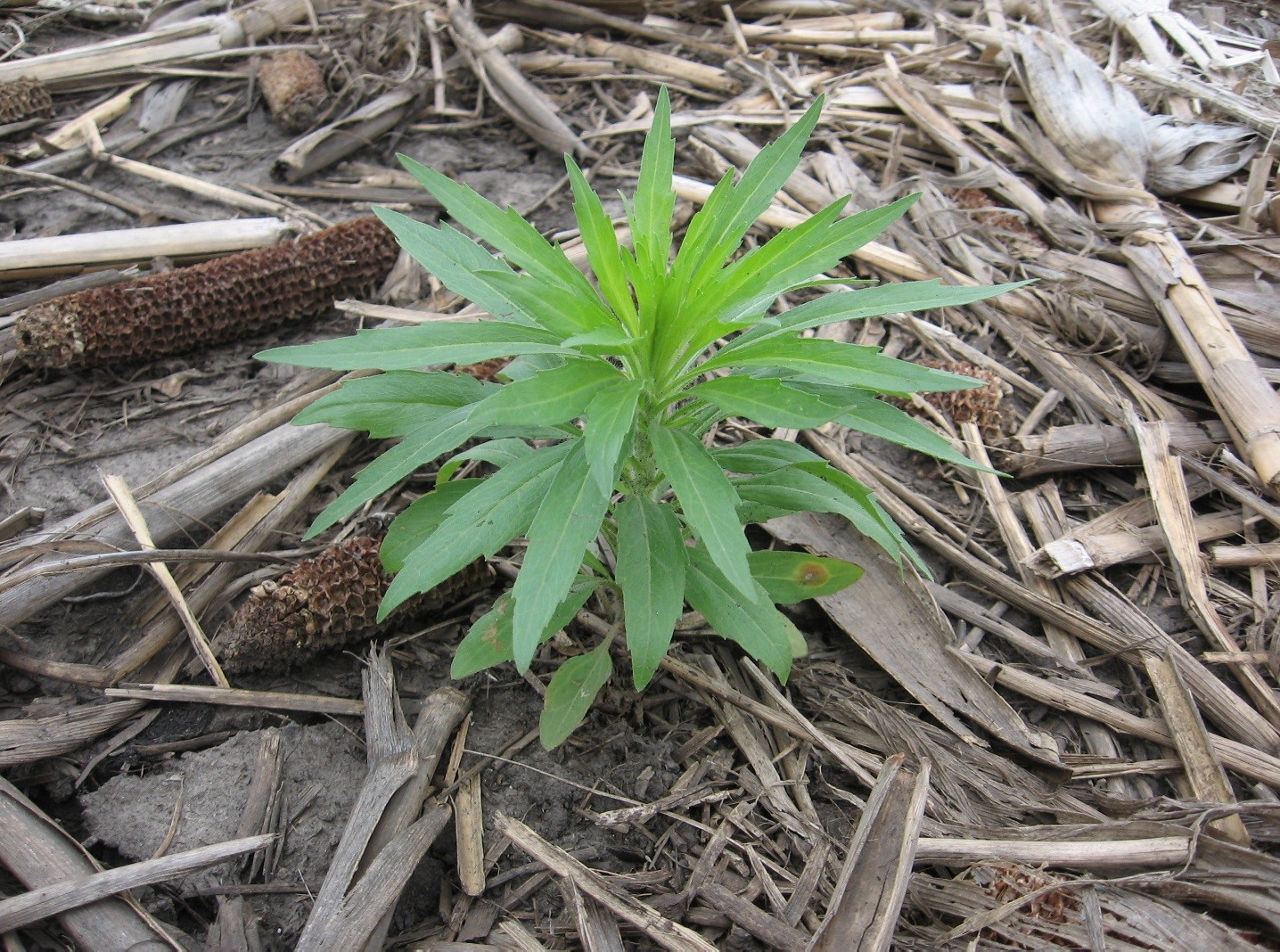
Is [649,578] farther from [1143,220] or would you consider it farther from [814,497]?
[1143,220]

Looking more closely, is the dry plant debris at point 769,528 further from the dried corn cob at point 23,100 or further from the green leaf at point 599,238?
the green leaf at point 599,238

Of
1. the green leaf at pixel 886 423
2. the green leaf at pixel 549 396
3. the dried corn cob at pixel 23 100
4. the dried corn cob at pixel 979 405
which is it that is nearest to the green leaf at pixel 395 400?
the green leaf at pixel 549 396

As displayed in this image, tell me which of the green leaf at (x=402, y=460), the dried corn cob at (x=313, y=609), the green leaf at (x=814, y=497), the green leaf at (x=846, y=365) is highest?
the green leaf at (x=846, y=365)

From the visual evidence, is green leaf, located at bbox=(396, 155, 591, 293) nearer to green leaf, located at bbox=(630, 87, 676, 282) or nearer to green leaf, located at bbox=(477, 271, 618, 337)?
green leaf, located at bbox=(477, 271, 618, 337)

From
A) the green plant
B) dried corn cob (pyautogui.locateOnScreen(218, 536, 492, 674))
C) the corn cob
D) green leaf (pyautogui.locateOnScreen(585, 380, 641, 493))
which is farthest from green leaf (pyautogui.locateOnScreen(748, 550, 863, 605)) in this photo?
the corn cob

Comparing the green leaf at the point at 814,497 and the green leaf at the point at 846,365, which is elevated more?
the green leaf at the point at 846,365

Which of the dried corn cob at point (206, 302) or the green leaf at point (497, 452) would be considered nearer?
the green leaf at point (497, 452)

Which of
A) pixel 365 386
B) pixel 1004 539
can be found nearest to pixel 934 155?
pixel 1004 539

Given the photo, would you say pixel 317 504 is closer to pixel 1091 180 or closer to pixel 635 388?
pixel 635 388
